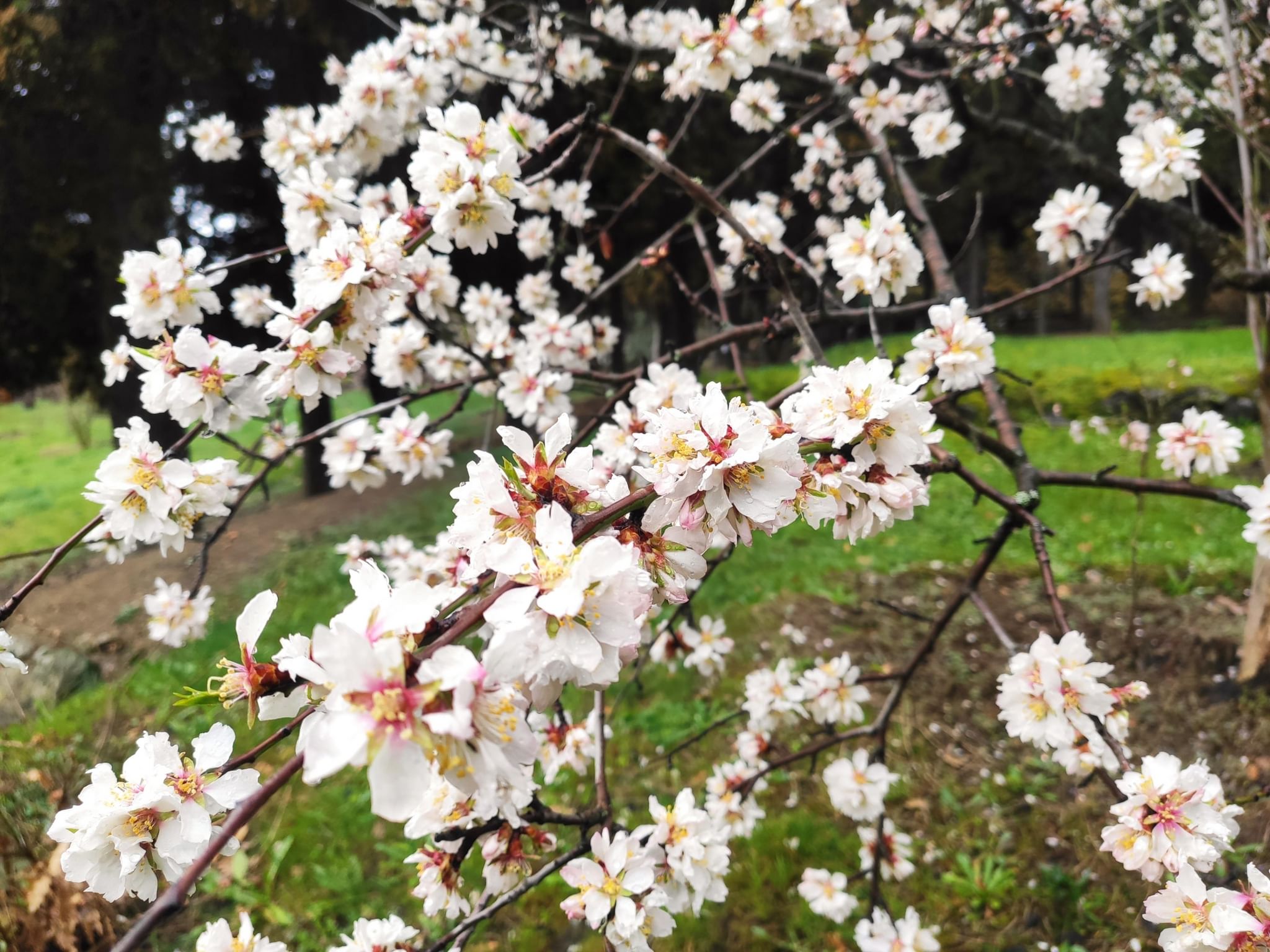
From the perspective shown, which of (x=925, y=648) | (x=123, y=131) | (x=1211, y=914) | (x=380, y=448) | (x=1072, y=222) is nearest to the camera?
(x=1211, y=914)

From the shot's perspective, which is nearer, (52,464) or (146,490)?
(146,490)

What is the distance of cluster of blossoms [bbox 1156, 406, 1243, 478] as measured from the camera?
1870 mm

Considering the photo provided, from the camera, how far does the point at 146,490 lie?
128cm

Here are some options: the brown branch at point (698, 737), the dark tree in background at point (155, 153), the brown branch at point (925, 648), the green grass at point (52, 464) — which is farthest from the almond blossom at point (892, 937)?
the green grass at point (52, 464)

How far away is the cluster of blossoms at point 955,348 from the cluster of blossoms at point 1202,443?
848mm

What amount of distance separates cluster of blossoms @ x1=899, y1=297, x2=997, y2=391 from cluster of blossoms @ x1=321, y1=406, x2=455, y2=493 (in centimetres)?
138

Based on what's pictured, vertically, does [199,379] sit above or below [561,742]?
above

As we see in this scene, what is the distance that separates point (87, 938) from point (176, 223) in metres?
5.74

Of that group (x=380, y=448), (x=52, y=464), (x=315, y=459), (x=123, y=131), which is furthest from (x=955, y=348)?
(x=52, y=464)

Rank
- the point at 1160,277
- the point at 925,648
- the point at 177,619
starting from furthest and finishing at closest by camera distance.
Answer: the point at 177,619
the point at 1160,277
the point at 925,648

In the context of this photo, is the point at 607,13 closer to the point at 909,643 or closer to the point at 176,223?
the point at 909,643

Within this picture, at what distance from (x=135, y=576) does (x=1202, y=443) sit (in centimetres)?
716

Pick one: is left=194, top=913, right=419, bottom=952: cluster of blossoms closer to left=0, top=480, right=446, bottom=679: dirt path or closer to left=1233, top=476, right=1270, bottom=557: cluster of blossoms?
left=1233, top=476, right=1270, bottom=557: cluster of blossoms

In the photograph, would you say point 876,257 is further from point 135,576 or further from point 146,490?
point 135,576
